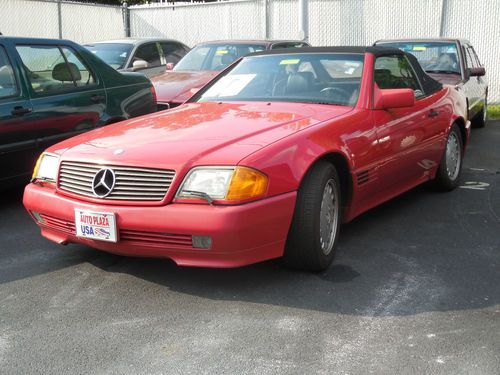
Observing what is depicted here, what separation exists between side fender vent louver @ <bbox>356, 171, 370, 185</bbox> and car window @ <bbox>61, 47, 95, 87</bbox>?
3105 millimetres

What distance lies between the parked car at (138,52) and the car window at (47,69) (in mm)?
3846

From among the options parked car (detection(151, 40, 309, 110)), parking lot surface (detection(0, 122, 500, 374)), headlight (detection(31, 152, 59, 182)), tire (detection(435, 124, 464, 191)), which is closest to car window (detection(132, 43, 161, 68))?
parked car (detection(151, 40, 309, 110))

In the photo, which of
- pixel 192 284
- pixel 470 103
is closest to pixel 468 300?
pixel 192 284

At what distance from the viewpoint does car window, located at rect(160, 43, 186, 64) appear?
1162 centimetres

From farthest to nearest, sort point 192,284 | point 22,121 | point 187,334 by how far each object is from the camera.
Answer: point 22,121, point 192,284, point 187,334

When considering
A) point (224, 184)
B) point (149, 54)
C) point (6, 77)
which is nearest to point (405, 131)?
point (224, 184)

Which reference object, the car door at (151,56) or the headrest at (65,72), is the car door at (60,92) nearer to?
the headrest at (65,72)

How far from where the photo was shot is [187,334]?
10.3 feet

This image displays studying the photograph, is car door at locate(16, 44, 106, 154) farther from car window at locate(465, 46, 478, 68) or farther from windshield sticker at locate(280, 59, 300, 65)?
car window at locate(465, 46, 478, 68)

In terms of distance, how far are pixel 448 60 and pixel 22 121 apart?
5.63 m

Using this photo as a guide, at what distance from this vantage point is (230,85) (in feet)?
17.1

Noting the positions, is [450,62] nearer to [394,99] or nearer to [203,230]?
[394,99]

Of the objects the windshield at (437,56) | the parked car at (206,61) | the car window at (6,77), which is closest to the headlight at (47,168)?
the car window at (6,77)

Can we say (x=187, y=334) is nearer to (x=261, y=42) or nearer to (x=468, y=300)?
(x=468, y=300)
